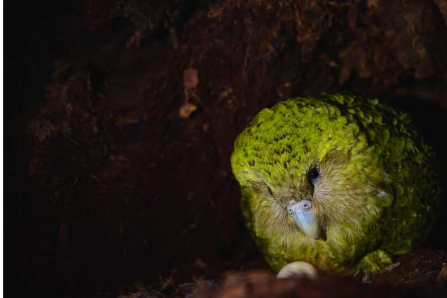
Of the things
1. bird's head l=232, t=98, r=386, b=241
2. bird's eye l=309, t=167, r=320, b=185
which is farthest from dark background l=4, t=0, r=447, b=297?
bird's eye l=309, t=167, r=320, b=185

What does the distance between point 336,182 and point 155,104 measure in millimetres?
1806

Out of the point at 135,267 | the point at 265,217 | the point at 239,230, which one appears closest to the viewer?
the point at 265,217

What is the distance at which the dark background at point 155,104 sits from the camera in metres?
3.28

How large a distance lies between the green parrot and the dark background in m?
0.71

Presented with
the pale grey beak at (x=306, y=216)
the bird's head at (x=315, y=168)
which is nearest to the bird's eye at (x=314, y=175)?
the bird's head at (x=315, y=168)

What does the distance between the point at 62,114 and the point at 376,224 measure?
8.70 ft

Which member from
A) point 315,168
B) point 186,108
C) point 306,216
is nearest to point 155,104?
point 186,108

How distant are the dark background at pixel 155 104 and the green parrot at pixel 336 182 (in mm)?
714

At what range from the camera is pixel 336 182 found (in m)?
2.99

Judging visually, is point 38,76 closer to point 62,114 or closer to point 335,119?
point 62,114

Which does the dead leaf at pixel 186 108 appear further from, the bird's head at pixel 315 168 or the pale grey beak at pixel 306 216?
the pale grey beak at pixel 306 216

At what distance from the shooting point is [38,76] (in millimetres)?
3320

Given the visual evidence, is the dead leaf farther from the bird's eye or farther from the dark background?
the bird's eye

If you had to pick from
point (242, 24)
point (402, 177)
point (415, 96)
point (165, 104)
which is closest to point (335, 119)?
point (402, 177)
